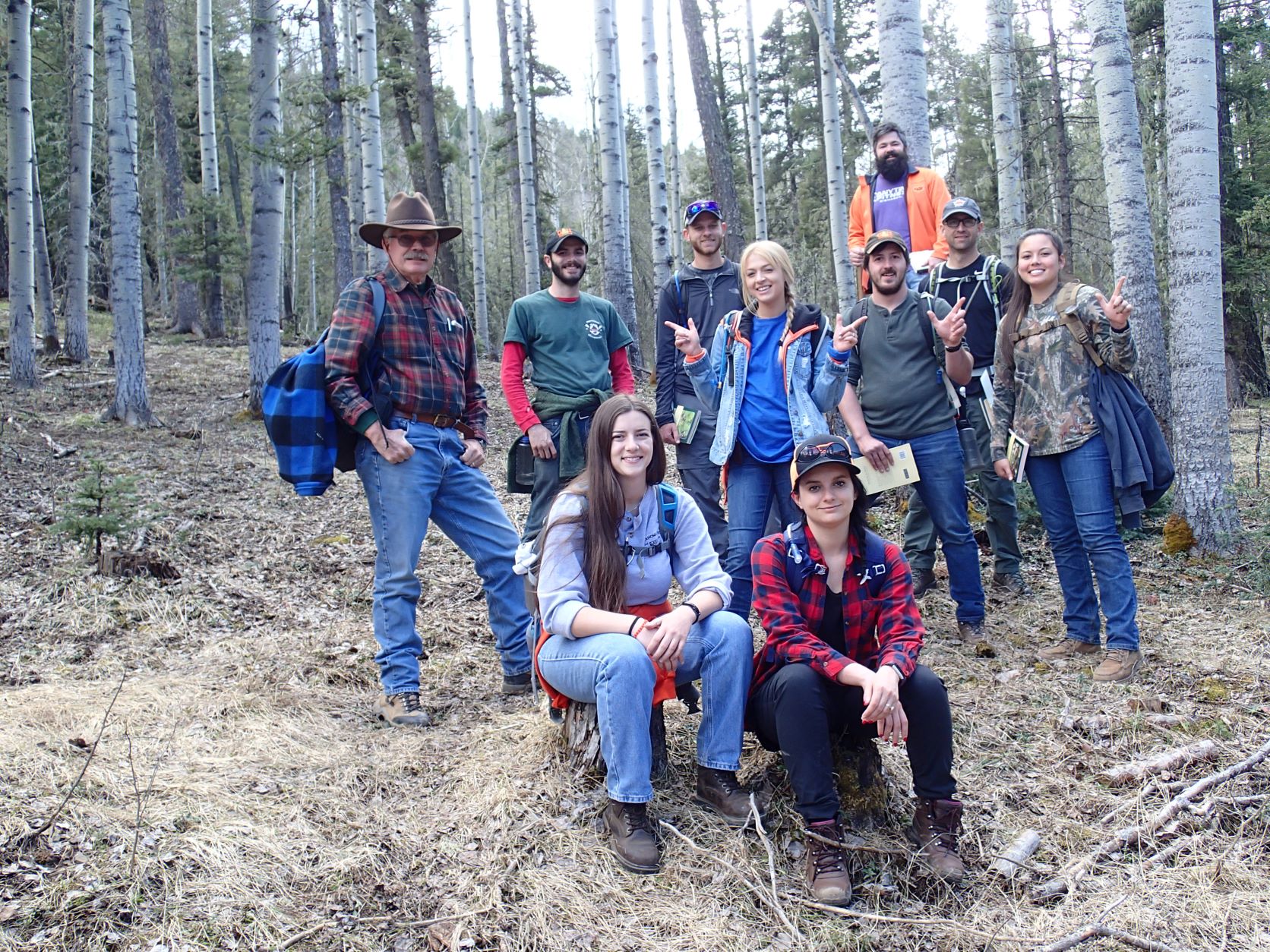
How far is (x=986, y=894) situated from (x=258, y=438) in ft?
35.0

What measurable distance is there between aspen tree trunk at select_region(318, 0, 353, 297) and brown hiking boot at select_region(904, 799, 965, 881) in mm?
12918

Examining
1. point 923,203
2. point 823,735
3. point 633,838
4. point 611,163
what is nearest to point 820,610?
point 823,735

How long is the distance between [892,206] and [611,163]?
Answer: 25.3ft

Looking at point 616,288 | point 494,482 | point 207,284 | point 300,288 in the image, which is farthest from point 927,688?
point 300,288

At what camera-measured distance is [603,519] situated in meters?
3.55

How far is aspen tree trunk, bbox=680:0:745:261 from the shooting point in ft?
48.1

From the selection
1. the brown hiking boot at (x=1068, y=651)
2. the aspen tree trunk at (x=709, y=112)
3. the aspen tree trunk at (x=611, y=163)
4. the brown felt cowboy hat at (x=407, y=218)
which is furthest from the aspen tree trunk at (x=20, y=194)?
the brown hiking boot at (x=1068, y=651)

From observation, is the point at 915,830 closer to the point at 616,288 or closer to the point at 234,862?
the point at 234,862

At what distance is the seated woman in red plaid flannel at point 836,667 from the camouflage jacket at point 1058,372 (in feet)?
6.15

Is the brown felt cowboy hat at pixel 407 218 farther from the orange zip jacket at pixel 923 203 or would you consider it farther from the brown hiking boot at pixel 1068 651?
the brown hiking boot at pixel 1068 651

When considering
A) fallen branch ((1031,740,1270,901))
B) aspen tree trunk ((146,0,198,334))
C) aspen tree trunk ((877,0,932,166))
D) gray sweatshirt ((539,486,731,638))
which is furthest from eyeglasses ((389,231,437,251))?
aspen tree trunk ((146,0,198,334))

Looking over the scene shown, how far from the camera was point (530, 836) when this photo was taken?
3.34 meters

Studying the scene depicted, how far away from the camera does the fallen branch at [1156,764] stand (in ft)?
11.9

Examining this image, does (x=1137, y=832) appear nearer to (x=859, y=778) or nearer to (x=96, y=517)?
(x=859, y=778)
